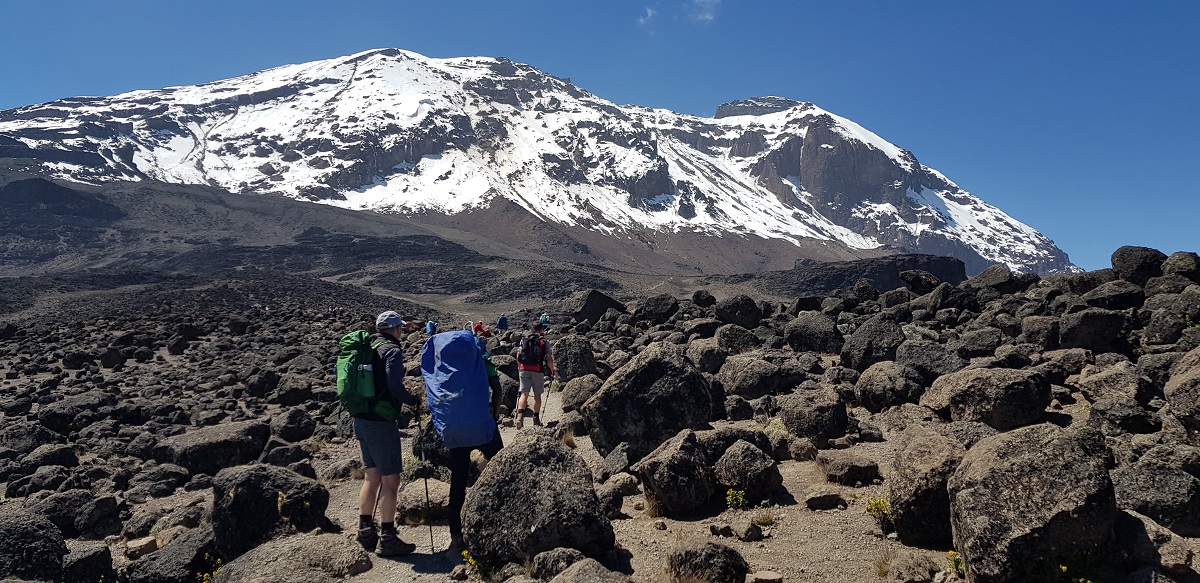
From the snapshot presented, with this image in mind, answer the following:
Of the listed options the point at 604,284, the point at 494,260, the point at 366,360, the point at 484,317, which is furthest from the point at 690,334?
the point at 494,260

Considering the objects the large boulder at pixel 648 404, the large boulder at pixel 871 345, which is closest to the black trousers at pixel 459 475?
the large boulder at pixel 648 404

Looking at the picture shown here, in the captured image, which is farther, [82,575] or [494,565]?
[82,575]

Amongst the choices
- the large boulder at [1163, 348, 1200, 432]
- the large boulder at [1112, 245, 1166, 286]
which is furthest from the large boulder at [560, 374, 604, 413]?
the large boulder at [1112, 245, 1166, 286]

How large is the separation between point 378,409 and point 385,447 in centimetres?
37

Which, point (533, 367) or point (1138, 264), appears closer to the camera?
point (533, 367)

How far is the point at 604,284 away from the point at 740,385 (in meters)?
83.9

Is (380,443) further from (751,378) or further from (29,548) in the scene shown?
(751,378)

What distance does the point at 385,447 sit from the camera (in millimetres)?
6324

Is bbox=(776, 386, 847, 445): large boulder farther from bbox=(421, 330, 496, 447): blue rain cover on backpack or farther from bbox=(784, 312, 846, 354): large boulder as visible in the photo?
bbox=(784, 312, 846, 354): large boulder

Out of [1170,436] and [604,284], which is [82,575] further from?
[604,284]

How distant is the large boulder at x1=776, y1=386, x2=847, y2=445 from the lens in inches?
337

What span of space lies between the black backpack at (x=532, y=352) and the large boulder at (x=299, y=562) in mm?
6400

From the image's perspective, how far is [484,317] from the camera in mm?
67625

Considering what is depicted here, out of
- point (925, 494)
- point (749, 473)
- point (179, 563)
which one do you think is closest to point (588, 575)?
point (749, 473)
